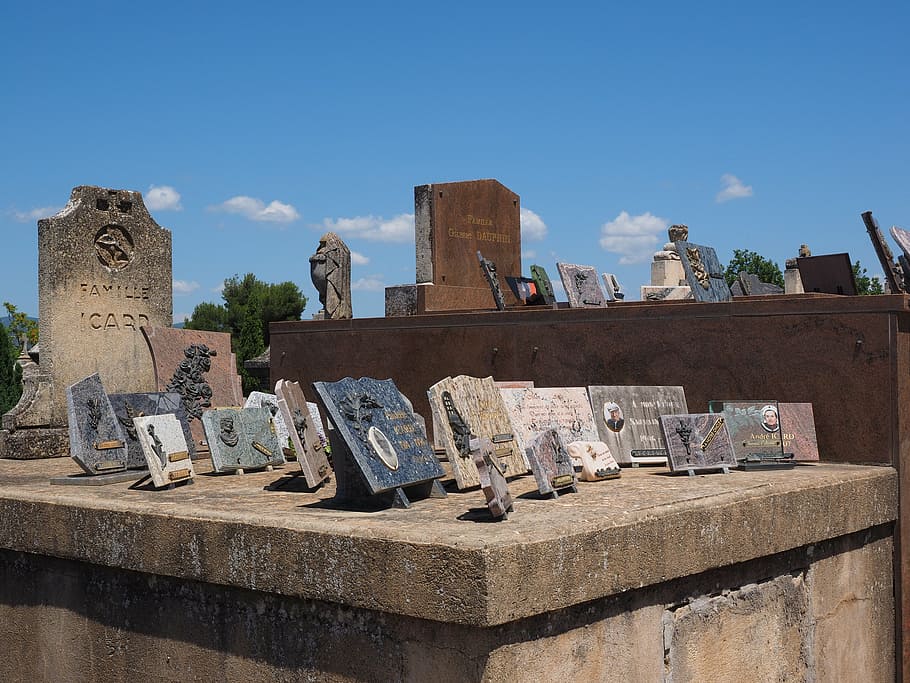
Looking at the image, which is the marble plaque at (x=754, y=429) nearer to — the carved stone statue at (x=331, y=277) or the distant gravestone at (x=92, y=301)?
the distant gravestone at (x=92, y=301)

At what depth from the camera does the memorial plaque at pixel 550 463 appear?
4363 mm

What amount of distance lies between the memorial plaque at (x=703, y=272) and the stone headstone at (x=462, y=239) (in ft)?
8.68

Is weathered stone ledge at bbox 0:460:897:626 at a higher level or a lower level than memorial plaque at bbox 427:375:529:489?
lower

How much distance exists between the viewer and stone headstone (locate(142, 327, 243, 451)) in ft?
24.7

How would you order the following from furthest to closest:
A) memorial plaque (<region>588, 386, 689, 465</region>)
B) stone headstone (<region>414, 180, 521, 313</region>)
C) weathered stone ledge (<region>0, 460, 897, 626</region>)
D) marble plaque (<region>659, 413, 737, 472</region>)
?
1. stone headstone (<region>414, 180, 521, 313</region>)
2. memorial plaque (<region>588, 386, 689, 465</region>)
3. marble plaque (<region>659, 413, 737, 472</region>)
4. weathered stone ledge (<region>0, 460, 897, 626</region>)

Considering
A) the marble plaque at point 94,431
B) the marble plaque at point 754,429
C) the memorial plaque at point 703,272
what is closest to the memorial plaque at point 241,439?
the marble plaque at point 94,431

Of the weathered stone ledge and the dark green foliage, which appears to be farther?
the dark green foliage

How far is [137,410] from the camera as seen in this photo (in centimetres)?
625

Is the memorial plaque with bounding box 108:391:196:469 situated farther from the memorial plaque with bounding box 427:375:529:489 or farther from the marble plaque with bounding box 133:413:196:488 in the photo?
the memorial plaque with bounding box 427:375:529:489

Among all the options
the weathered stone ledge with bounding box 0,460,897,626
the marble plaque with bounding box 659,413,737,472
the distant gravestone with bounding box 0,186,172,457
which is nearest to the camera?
the weathered stone ledge with bounding box 0,460,897,626

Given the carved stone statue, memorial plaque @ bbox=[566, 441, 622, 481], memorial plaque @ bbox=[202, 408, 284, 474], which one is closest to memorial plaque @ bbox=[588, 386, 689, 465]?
memorial plaque @ bbox=[566, 441, 622, 481]

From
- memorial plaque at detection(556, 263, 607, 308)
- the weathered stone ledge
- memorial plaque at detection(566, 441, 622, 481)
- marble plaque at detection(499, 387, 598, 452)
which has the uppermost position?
memorial plaque at detection(556, 263, 607, 308)

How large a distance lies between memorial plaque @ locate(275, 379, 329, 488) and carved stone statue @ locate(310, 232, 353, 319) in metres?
6.18

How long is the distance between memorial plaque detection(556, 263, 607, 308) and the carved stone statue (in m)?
4.62
